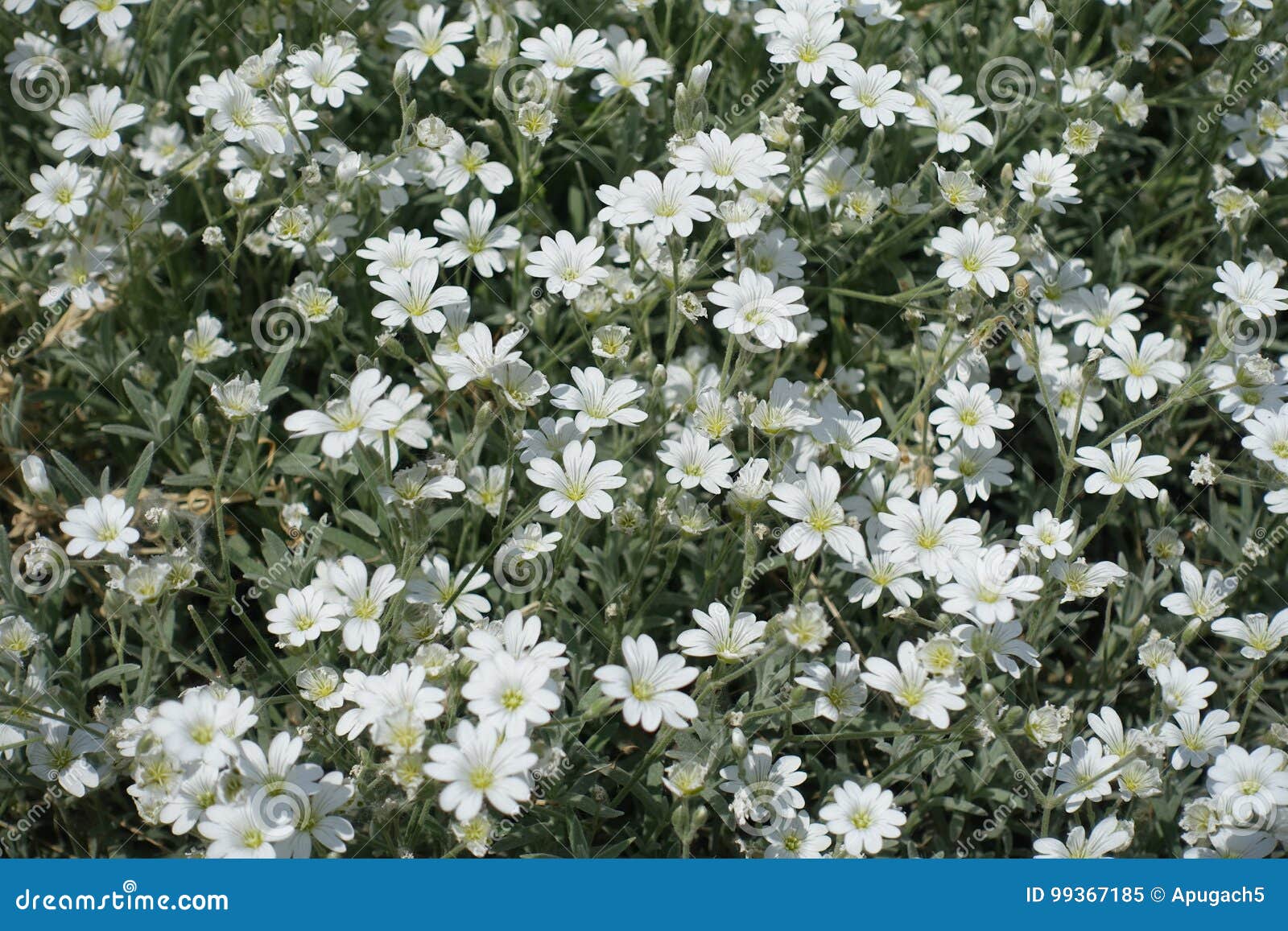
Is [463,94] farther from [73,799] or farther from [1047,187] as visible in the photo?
[73,799]

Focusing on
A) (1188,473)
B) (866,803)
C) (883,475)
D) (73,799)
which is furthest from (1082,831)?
(73,799)

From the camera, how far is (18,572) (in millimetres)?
4004

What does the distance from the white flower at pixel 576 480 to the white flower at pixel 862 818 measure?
3.33ft

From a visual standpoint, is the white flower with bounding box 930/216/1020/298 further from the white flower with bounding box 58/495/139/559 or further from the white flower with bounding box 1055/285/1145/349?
the white flower with bounding box 58/495/139/559

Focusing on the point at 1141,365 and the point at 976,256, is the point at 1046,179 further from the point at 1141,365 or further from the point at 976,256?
the point at 1141,365

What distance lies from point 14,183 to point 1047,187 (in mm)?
3732

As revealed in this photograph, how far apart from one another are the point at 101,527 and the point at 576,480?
1.31 metres

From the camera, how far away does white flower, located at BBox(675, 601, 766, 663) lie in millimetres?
3383

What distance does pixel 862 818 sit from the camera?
342 centimetres

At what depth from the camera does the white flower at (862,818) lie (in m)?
3.36

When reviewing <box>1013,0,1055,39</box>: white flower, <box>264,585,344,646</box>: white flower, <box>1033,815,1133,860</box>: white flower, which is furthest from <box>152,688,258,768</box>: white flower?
<box>1013,0,1055,39</box>: white flower

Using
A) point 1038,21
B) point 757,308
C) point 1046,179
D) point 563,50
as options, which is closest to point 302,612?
point 757,308

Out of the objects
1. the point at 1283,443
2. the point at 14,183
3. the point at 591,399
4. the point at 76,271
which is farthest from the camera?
the point at 14,183

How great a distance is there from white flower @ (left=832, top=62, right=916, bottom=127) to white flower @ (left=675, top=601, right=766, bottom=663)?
68.5 inches
